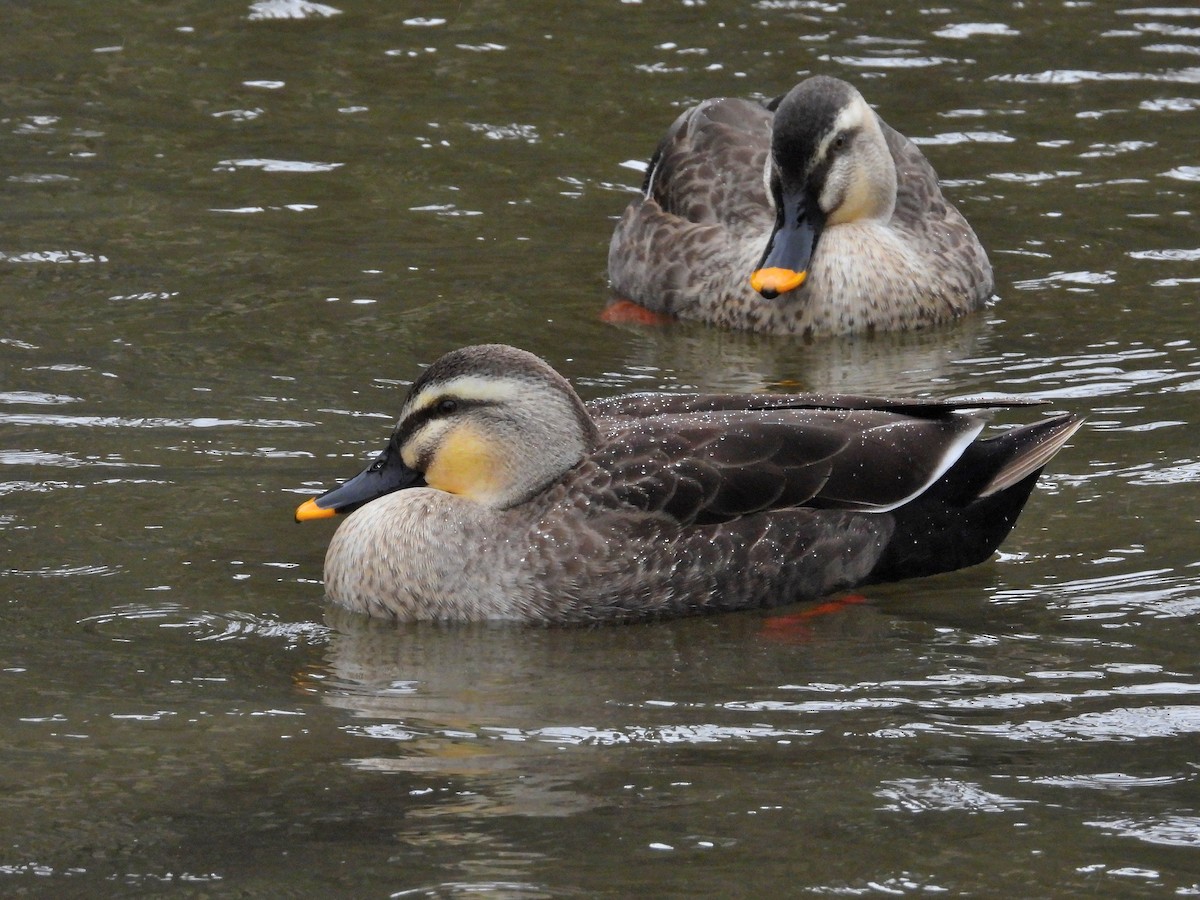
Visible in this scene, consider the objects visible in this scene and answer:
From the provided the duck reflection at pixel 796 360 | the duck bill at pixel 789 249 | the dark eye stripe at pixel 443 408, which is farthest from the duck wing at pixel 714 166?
the dark eye stripe at pixel 443 408

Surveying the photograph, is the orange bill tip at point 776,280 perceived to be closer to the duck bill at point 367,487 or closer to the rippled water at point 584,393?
the rippled water at point 584,393

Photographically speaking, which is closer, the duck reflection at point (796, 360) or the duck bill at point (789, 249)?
the duck reflection at point (796, 360)

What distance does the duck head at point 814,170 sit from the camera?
11688 millimetres

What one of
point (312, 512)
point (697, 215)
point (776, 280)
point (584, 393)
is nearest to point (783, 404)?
point (312, 512)

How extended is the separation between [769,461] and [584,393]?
2485mm

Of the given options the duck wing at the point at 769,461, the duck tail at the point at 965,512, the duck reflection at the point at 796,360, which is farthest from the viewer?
the duck reflection at the point at 796,360

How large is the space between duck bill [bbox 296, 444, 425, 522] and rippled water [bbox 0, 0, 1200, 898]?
35 centimetres

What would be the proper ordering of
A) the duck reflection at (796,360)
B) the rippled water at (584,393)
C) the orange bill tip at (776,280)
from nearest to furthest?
the rippled water at (584,393)
the duck reflection at (796,360)
the orange bill tip at (776,280)

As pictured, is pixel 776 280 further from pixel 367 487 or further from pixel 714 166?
pixel 367 487

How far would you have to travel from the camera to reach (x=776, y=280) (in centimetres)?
1146

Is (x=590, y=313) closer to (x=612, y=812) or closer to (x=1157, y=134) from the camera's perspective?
(x=1157, y=134)

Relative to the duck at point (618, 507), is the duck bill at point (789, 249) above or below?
above

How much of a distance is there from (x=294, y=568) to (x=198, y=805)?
2.25 m

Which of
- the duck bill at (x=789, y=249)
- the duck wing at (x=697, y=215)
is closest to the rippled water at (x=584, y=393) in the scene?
the duck wing at (x=697, y=215)
